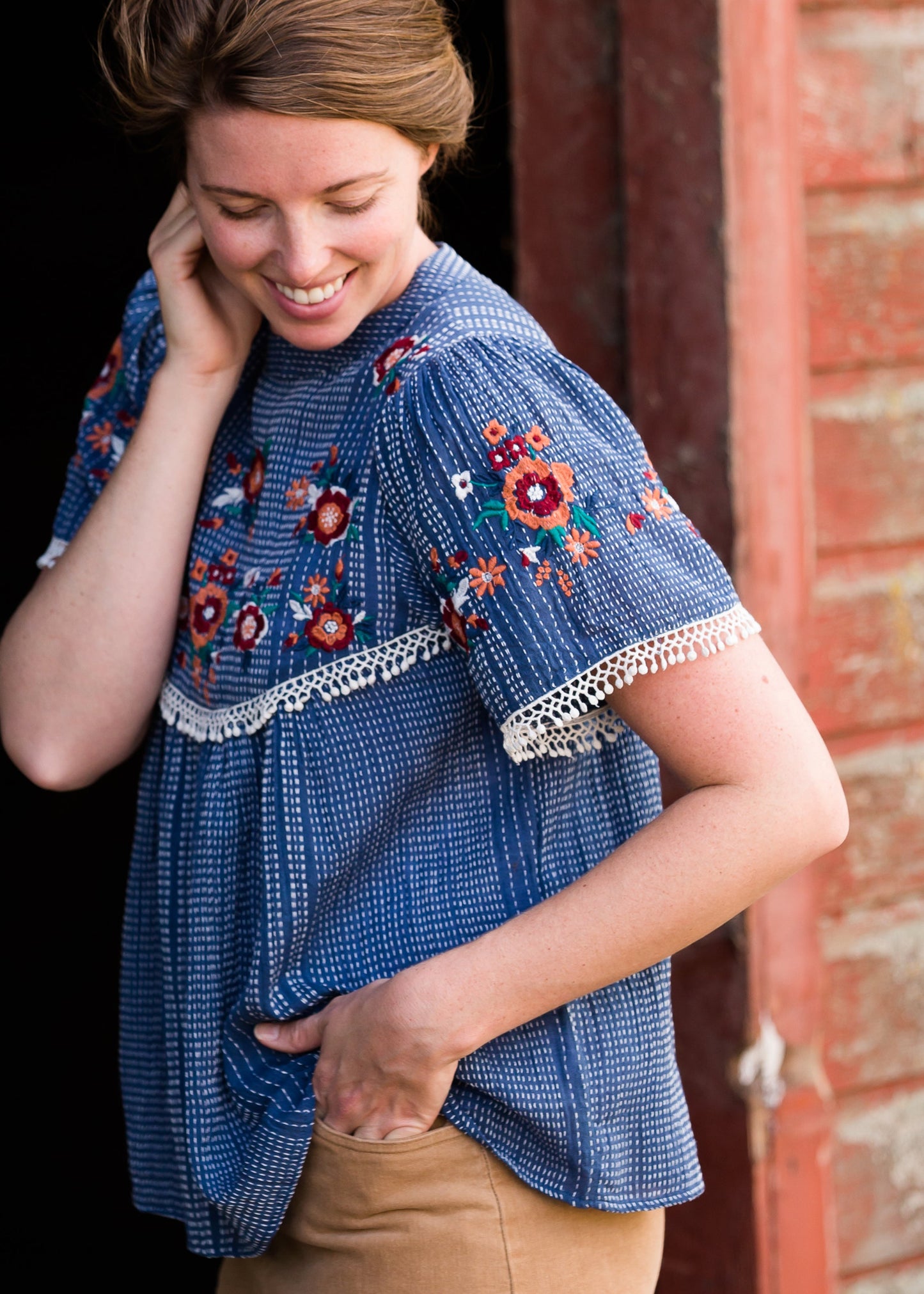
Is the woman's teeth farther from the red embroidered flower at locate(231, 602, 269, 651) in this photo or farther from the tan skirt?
the tan skirt

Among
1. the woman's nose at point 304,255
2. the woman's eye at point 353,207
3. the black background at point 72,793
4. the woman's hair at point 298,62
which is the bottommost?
the black background at point 72,793

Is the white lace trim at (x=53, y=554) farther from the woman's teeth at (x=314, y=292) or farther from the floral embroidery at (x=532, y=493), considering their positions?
the floral embroidery at (x=532, y=493)

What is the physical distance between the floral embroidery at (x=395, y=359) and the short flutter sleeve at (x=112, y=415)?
17.4 inches

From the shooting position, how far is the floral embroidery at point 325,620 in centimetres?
129

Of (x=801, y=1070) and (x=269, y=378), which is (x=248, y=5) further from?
(x=801, y=1070)

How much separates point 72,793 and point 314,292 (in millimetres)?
1969

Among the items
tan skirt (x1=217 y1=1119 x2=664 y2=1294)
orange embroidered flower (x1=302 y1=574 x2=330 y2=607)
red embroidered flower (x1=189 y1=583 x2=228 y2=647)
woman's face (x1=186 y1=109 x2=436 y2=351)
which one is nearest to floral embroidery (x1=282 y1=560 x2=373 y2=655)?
orange embroidered flower (x1=302 y1=574 x2=330 y2=607)

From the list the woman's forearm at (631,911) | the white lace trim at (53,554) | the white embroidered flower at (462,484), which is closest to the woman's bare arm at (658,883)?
the woman's forearm at (631,911)

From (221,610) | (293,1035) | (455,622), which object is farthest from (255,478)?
(293,1035)

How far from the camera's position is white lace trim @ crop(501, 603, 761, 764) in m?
1.16

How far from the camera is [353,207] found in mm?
1279

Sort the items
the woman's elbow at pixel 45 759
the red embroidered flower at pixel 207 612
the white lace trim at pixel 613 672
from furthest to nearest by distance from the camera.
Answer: the woman's elbow at pixel 45 759
the red embroidered flower at pixel 207 612
the white lace trim at pixel 613 672

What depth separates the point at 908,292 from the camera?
6.88 feet

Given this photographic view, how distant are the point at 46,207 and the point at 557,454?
2.04 meters
